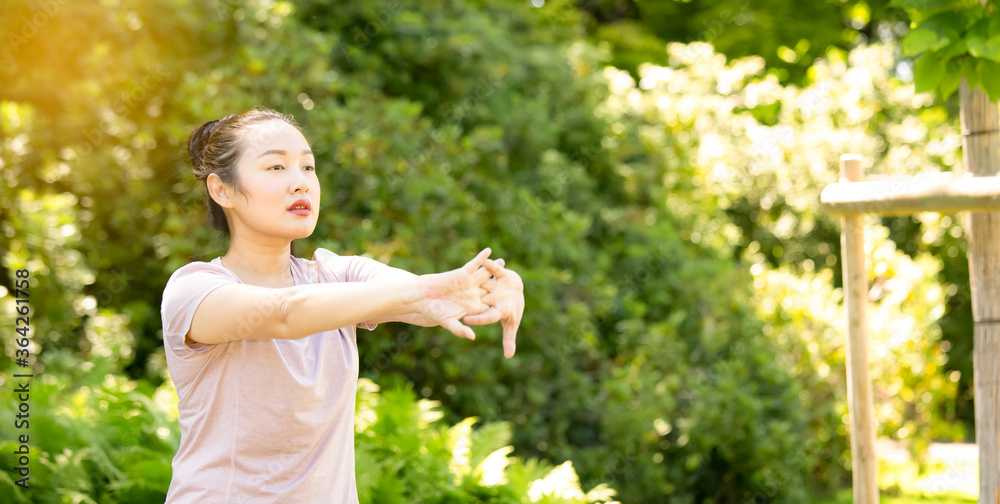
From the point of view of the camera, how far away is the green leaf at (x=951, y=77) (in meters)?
3.22

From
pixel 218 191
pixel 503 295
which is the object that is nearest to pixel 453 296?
pixel 503 295

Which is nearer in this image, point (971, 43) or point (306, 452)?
point (306, 452)

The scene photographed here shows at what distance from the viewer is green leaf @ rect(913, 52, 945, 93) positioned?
3.21 metres

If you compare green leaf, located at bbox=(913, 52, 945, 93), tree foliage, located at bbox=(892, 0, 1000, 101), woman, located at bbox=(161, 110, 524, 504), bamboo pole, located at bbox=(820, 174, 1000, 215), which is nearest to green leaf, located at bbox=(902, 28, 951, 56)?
tree foliage, located at bbox=(892, 0, 1000, 101)

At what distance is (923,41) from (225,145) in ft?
8.58

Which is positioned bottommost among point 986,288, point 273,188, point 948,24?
point 986,288

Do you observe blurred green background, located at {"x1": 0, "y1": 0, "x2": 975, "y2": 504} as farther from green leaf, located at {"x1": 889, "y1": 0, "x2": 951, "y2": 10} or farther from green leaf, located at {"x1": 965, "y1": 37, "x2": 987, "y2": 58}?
green leaf, located at {"x1": 965, "y1": 37, "x2": 987, "y2": 58}

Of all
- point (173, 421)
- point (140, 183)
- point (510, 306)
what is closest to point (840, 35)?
point (140, 183)

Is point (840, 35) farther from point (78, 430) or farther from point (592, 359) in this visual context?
point (78, 430)

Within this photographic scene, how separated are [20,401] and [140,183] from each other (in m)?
1.92

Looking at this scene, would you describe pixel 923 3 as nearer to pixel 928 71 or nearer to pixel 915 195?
pixel 928 71

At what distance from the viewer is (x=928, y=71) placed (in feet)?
10.6

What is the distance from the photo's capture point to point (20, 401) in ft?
14.1

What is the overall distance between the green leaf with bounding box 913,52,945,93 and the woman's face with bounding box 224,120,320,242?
2597 millimetres
